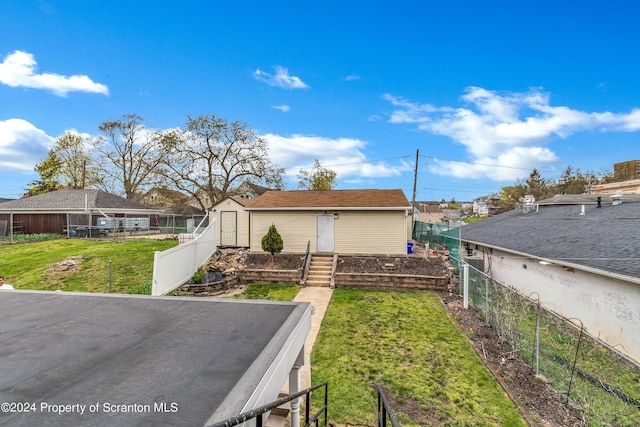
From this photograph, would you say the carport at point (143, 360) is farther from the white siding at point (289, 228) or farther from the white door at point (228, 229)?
the white door at point (228, 229)

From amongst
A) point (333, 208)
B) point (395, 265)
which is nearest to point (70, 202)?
point (333, 208)

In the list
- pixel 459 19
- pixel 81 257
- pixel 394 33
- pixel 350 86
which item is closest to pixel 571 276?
pixel 459 19

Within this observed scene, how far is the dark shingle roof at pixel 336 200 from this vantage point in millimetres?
14777

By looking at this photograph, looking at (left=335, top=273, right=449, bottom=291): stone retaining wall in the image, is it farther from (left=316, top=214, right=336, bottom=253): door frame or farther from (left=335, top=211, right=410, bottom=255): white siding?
(left=316, top=214, right=336, bottom=253): door frame

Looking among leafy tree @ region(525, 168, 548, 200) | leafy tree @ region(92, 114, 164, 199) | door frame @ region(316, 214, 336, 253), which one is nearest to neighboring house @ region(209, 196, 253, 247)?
door frame @ region(316, 214, 336, 253)

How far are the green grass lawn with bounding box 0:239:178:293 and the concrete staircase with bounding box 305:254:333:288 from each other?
6388 mm

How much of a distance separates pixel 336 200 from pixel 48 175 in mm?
36673

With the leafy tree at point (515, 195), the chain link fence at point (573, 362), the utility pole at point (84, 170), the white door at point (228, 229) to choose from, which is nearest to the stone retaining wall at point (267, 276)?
the white door at point (228, 229)

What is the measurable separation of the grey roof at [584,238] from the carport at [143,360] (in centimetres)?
766

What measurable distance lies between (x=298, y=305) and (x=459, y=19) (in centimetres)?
1708

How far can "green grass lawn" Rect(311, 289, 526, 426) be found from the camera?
14.8 ft

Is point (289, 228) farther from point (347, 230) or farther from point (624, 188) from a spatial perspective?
point (624, 188)

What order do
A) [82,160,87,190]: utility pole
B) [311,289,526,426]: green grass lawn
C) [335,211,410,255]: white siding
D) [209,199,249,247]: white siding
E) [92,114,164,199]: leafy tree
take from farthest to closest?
[82,160,87,190]: utility pole → [92,114,164,199]: leafy tree → [209,199,249,247]: white siding → [335,211,410,255]: white siding → [311,289,526,426]: green grass lawn

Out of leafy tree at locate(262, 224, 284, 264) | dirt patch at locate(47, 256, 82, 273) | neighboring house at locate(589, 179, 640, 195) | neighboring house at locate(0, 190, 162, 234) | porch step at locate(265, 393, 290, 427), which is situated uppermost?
neighboring house at locate(589, 179, 640, 195)
